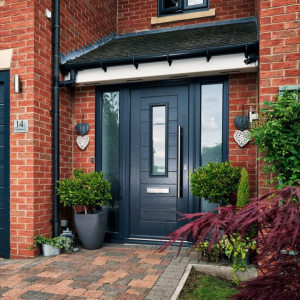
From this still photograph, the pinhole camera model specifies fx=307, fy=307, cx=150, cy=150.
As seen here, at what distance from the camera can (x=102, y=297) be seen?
2.80m

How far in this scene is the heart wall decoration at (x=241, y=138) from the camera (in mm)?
4212

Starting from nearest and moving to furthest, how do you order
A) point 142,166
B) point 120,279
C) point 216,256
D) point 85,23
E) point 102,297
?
point 102,297 → point 120,279 → point 216,256 → point 142,166 → point 85,23

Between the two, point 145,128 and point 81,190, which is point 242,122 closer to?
point 145,128

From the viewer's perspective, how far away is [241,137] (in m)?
4.23

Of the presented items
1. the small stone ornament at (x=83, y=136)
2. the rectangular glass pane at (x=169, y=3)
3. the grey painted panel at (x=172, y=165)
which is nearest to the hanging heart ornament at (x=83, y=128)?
the small stone ornament at (x=83, y=136)

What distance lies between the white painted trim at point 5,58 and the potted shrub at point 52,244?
234 cm

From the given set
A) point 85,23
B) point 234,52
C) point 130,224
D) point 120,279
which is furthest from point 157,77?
point 120,279

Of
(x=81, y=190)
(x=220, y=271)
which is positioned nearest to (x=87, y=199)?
(x=81, y=190)

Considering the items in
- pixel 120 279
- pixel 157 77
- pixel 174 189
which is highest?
pixel 157 77

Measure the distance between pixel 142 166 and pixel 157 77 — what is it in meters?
1.39

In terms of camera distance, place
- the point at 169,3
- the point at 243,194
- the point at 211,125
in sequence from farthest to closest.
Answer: the point at 169,3, the point at 211,125, the point at 243,194

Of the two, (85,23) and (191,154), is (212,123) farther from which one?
(85,23)

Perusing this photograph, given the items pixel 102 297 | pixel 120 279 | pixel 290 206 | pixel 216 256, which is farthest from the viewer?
pixel 216 256

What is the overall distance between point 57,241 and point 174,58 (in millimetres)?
2933
